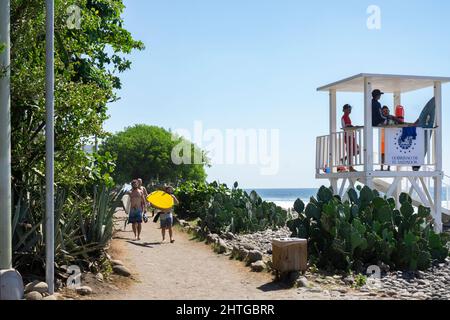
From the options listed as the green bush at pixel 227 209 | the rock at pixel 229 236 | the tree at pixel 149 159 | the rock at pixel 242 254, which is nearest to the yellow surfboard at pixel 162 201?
A: the rock at pixel 229 236

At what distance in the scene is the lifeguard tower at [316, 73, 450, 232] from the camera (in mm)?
14914

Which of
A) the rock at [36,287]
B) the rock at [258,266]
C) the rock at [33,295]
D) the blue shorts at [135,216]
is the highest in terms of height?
the blue shorts at [135,216]

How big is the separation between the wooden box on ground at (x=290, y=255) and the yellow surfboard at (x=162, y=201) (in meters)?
5.49

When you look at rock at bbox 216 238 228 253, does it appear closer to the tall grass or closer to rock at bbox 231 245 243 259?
rock at bbox 231 245 243 259

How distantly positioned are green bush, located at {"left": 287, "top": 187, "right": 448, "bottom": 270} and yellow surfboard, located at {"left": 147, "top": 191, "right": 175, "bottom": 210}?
3722 millimetres

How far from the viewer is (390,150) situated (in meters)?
15.0

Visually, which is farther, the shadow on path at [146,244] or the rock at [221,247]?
the shadow on path at [146,244]

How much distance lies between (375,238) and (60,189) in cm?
545

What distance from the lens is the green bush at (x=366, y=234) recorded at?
415 inches

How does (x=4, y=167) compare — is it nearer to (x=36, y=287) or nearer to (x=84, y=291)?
(x=36, y=287)

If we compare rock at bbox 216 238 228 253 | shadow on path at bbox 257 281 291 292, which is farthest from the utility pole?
rock at bbox 216 238 228 253

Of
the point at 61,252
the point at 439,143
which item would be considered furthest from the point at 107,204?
the point at 439,143

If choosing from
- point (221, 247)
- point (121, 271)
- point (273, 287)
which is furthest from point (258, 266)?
point (221, 247)

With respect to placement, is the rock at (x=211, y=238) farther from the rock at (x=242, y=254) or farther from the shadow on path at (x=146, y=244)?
the rock at (x=242, y=254)
